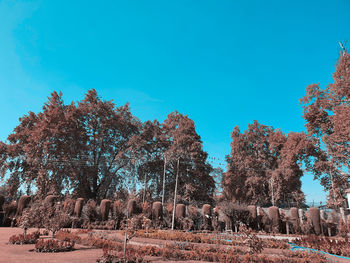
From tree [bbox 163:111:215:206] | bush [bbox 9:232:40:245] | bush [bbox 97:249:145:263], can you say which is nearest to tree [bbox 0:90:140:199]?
tree [bbox 163:111:215:206]

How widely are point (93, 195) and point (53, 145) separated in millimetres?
6658

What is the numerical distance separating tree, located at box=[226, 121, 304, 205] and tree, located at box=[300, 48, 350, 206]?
8.05 ft

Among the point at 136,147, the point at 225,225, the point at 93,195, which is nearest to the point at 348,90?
the point at 225,225

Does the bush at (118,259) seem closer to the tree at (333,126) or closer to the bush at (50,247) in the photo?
the bush at (50,247)

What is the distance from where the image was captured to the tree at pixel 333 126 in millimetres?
A: 18094

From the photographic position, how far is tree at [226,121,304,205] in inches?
1002

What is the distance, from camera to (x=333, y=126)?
19.8 m

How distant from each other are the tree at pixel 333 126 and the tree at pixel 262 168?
2.45m

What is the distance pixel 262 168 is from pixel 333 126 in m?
10.7

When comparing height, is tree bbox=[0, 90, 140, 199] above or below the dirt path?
above

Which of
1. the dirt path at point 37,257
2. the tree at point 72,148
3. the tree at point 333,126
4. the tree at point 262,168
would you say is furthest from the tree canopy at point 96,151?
the dirt path at point 37,257

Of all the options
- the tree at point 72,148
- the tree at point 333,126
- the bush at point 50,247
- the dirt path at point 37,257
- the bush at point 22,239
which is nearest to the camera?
the dirt path at point 37,257

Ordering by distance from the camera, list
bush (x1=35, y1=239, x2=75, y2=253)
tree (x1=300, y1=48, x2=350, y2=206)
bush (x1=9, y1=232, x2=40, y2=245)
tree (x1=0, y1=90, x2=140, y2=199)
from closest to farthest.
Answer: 1. bush (x1=35, y1=239, x2=75, y2=253)
2. bush (x1=9, y1=232, x2=40, y2=245)
3. tree (x1=300, y1=48, x2=350, y2=206)
4. tree (x1=0, y1=90, x2=140, y2=199)

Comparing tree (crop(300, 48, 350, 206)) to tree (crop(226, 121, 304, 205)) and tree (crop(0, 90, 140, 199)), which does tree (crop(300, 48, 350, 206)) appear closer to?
tree (crop(226, 121, 304, 205))
